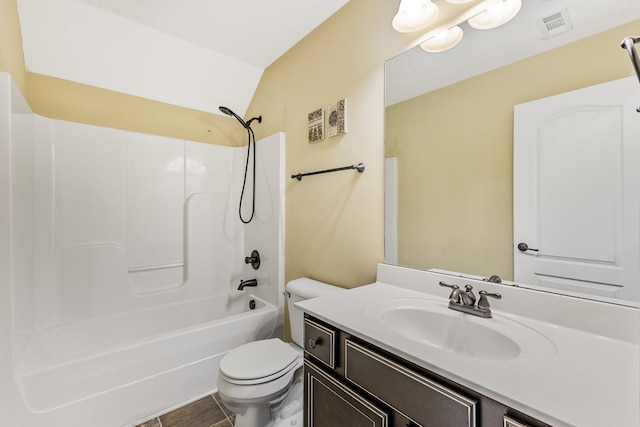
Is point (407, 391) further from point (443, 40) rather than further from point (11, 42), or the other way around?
point (11, 42)

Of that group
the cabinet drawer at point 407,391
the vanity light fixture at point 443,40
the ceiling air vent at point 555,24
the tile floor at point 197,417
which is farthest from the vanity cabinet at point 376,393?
the vanity light fixture at point 443,40

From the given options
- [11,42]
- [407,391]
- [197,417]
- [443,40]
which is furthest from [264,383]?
[11,42]

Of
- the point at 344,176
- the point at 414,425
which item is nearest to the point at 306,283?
the point at 344,176

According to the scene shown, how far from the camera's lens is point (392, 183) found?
141 centimetres

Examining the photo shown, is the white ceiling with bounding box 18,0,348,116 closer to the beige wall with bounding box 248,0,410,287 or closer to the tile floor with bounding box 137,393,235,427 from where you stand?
the beige wall with bounding box 248,0,410,287

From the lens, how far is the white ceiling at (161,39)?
5.26 ft

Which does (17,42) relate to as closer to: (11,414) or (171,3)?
(171,3)

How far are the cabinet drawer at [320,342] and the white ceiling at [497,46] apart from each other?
113cm

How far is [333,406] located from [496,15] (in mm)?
1599

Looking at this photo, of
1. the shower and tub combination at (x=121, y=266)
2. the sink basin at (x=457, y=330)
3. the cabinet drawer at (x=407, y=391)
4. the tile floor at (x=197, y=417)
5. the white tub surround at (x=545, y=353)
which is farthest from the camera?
the tile floor at (x=197, y=417)

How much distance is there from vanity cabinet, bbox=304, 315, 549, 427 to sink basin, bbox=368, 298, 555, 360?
0.35ft

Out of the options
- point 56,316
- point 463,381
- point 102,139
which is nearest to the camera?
point 463,381

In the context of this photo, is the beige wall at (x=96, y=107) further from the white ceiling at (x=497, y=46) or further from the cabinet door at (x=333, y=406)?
the cabinet door at (x=333, y=406)

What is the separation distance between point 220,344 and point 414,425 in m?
1.49
